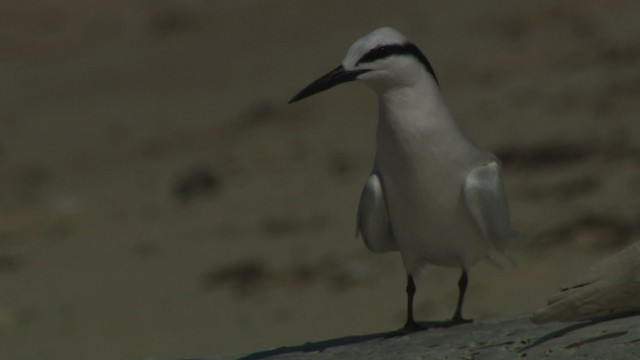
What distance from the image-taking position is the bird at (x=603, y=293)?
691 cm

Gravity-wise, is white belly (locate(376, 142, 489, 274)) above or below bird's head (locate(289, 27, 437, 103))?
below

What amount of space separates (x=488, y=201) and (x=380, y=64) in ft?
2.58

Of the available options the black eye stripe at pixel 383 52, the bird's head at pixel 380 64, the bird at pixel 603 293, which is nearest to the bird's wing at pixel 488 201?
the bird's head at pixel 380 64

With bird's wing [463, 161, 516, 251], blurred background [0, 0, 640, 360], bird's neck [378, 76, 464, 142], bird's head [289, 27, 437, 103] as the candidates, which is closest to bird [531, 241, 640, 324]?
bird's wing [463, 161, 516, 251]

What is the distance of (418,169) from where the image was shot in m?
7.81

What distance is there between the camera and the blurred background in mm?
12703

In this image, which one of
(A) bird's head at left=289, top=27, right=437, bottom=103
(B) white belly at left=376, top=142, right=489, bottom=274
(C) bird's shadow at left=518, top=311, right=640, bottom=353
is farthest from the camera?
(B) white belly at left=376, top=142, right=489, bottom=274

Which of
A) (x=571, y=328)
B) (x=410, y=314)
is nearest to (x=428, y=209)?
(x=410, y=314)

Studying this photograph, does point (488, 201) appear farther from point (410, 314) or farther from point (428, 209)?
point (410, 314)

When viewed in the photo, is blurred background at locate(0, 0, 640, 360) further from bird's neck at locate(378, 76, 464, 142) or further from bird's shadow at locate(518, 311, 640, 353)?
bird's shadow at locate(518, 311, 640, 353)

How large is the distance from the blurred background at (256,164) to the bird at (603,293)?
445cm

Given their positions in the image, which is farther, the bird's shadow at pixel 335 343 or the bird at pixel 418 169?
the bird's shadow at pixel 335 343

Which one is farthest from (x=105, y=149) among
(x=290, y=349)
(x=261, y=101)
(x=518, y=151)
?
(x=290, y=349)

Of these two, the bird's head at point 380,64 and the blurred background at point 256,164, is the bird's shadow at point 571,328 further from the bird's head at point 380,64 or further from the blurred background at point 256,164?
the blurred background at point 256,164
